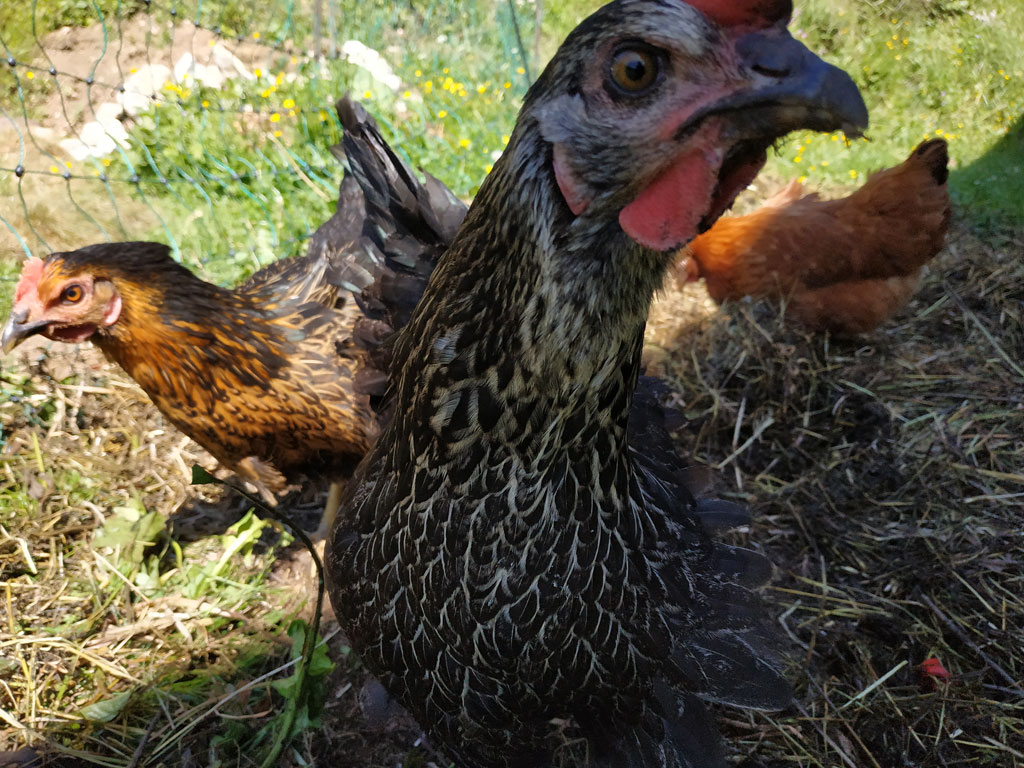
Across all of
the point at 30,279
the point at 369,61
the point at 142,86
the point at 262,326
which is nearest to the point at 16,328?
the point at 30,279

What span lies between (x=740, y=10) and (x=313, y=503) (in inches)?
103

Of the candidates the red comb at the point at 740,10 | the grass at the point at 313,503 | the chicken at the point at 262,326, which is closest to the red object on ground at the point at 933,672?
the grass at the point at 313,503

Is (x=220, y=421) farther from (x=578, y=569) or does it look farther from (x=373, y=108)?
(x=373, y=108)

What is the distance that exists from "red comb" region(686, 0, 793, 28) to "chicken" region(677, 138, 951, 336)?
225 centimetres

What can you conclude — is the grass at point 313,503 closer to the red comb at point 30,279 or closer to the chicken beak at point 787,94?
the red comb at point 30,279

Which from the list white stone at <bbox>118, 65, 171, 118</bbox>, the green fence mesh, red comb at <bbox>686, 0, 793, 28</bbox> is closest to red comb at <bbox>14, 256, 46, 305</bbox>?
the green fence mesh

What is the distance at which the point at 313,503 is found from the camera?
2.87 m

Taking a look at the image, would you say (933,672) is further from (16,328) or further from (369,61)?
(369,61)

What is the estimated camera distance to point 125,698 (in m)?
2.05

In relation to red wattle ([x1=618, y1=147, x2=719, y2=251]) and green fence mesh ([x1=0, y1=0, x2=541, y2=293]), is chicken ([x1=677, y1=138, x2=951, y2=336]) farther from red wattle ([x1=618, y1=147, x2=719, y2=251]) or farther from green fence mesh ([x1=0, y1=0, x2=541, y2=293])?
red wattle ([x1=618, y1=147, x2=719, y2=251])

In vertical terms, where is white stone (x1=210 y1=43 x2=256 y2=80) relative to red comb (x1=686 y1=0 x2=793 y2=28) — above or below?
above

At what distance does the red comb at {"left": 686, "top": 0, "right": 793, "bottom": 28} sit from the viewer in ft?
2.53

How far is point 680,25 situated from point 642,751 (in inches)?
59.0

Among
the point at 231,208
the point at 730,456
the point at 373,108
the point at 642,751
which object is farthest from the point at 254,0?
the point at 642,751
